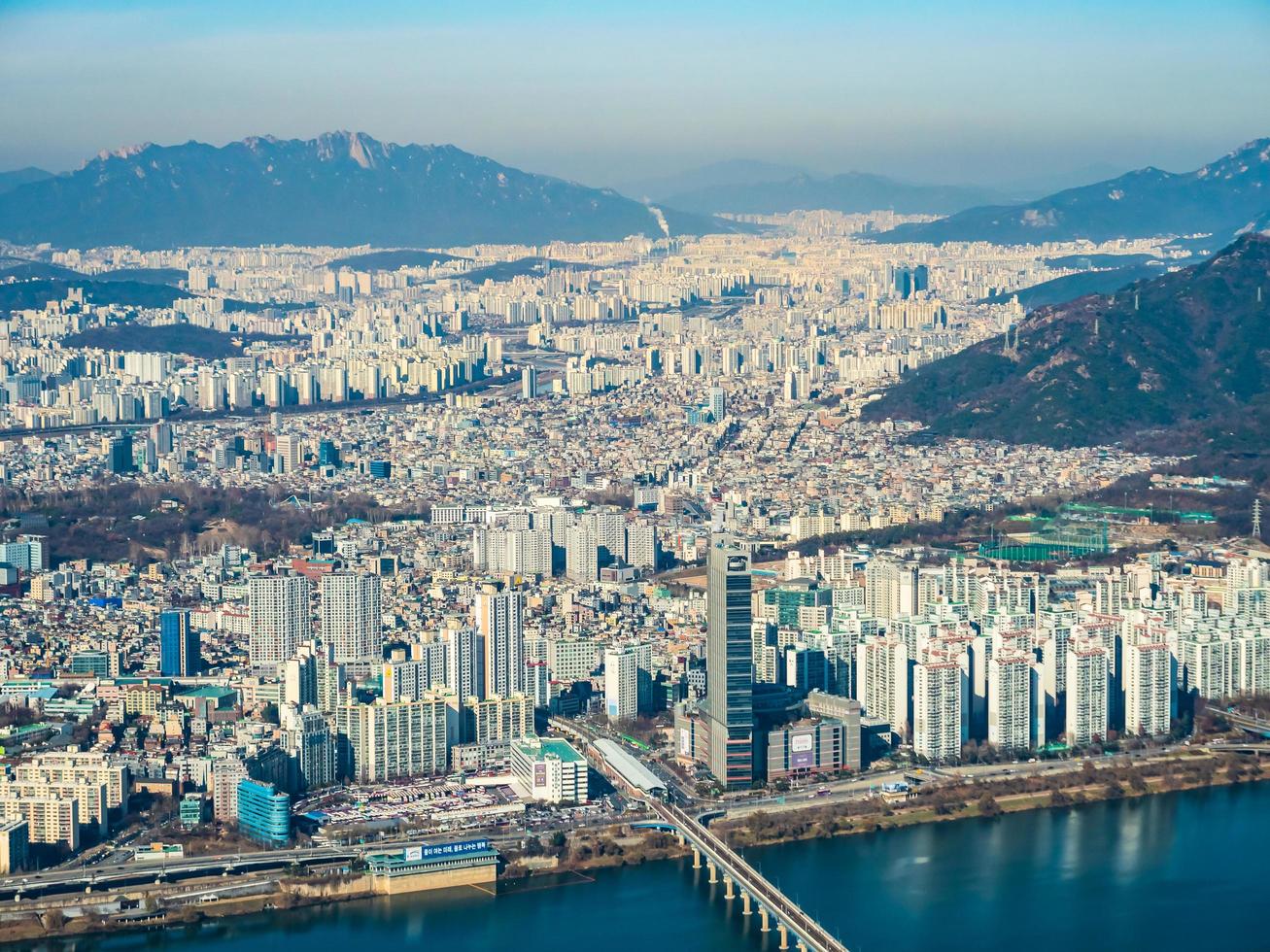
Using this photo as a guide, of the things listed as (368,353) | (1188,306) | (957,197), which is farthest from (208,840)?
(957,197)

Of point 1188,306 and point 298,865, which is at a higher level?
point 1188,306

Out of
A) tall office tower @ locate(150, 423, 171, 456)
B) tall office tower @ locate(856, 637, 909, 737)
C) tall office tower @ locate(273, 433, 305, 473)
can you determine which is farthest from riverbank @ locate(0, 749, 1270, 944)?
tall office tower @ locate(150, 423, 171, 456)

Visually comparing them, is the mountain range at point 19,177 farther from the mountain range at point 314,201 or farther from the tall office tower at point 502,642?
the tall office tower at point 502,642

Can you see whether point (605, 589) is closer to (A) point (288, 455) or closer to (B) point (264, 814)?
(B) point (264, 814)

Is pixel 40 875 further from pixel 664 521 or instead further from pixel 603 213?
pixel 603 213

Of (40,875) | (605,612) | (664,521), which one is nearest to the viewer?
(40,875)

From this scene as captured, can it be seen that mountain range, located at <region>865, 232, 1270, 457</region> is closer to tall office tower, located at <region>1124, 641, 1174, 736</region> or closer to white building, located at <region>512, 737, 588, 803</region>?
tall office tower, located at <region>1124, 641, 1174, 736</region>
